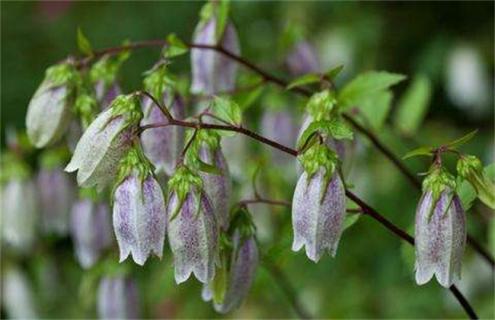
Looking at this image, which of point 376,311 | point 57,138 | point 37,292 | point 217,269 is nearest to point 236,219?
point 217,269

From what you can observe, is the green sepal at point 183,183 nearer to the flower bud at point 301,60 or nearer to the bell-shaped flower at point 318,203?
the bell-shaped flower at point 318,203

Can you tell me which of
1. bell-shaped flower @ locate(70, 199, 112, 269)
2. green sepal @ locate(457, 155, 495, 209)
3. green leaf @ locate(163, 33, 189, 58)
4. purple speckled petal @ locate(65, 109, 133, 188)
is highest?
green leaf @ locate(163, 33, 189, 58)

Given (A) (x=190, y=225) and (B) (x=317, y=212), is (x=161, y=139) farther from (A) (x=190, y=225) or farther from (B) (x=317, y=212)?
(B) (x=317, y=212)

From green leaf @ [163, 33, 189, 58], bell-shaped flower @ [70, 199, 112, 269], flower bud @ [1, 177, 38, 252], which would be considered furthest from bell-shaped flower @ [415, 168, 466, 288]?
flower bud @ [1, 177, 38, 252]

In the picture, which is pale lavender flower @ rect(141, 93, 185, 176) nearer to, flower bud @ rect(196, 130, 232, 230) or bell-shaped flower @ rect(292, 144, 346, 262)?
flower bud @ rect(196, 130, 232, 230)

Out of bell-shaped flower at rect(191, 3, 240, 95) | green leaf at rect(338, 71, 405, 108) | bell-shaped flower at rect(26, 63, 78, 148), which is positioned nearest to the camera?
bell-shaped flower at rect(26, 63, 78, 148)

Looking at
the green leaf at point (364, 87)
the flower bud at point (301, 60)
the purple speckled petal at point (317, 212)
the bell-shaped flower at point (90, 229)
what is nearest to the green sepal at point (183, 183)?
the purple speckled petal at point (317, 212)

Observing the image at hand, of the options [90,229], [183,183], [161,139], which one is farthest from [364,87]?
[90,229]

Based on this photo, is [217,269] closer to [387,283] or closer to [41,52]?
[387,283]
